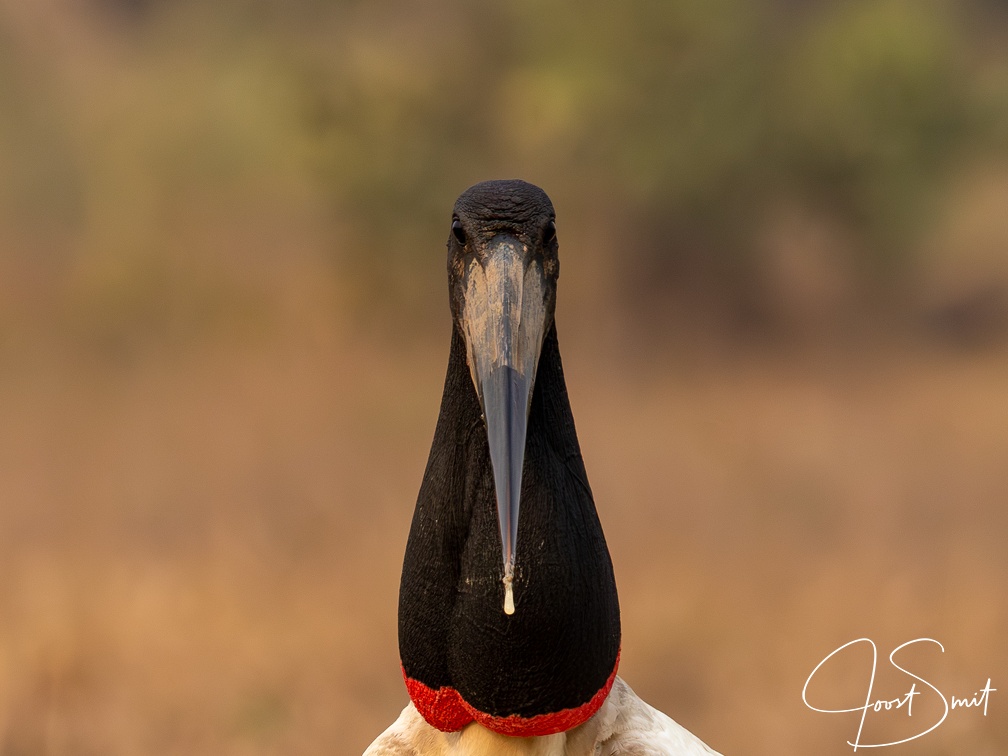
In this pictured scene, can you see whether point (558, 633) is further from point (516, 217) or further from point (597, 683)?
point (516, 217)

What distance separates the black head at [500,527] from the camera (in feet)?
4.41

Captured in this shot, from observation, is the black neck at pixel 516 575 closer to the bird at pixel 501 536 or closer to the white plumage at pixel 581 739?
the bird at pixel 501 536

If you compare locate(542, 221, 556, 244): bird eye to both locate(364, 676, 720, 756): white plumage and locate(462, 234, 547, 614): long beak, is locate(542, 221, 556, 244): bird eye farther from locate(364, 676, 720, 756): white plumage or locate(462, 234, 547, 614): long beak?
locate(364, 676, 720, 756): white plumage

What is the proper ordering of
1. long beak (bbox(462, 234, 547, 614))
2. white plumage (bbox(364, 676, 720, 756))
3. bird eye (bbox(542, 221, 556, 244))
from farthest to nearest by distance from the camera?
white plumage (bbox(364, 676, 720, 756)), bird eye (bbox(542, 221, 556, 244)), long beak (bbox(462, 234, 547, 614))

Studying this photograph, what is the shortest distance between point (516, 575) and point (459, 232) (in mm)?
431

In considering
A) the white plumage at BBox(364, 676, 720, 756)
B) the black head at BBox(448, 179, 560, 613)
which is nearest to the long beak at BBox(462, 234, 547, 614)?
the black head at BBox(448, 179, 560, 613)

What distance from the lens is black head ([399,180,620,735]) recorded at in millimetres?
1343

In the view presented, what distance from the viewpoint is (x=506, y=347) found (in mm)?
1322

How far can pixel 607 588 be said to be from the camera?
Result: 1480 millimetres

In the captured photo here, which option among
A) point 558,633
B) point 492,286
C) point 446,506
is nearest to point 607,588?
point 558,633

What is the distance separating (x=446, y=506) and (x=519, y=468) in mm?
223

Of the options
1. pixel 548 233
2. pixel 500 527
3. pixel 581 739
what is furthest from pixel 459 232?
pixel 581 739

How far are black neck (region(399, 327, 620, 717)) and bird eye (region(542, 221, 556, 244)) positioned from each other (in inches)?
5.2

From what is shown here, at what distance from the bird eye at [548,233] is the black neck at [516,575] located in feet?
0.43
